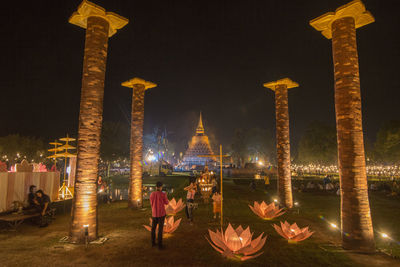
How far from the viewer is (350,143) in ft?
25.2

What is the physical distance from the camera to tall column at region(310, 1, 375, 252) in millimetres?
7254

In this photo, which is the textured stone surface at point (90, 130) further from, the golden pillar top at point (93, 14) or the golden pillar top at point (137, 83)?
the golden pillar top at point (137, 83)

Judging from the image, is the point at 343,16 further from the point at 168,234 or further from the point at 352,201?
the point at 168,234

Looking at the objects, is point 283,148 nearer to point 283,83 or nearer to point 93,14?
point 283,83

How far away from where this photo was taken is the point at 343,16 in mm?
8188

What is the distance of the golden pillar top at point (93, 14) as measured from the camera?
8.34 m

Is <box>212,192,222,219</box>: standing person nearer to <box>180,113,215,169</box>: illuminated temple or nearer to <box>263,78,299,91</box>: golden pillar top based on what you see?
<box>263,78,299,91</box>: golden pillar top

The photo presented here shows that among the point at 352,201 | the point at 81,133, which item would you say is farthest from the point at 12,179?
the point at 352,201

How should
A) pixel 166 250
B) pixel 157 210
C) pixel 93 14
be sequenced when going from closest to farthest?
1. pixel 166 250
2. pixel 157 210
3. pixel 93 14

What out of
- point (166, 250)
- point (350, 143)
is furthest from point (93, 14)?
point (350, 143)

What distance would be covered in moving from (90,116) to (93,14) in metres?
3.70

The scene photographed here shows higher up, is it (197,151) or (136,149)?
(197,151)

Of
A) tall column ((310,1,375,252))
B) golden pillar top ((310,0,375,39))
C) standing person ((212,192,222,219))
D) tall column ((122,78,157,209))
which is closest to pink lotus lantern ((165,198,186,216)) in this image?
standing person ((212,192,222,219))

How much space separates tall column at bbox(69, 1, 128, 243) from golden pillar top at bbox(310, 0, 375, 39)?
7.21m
